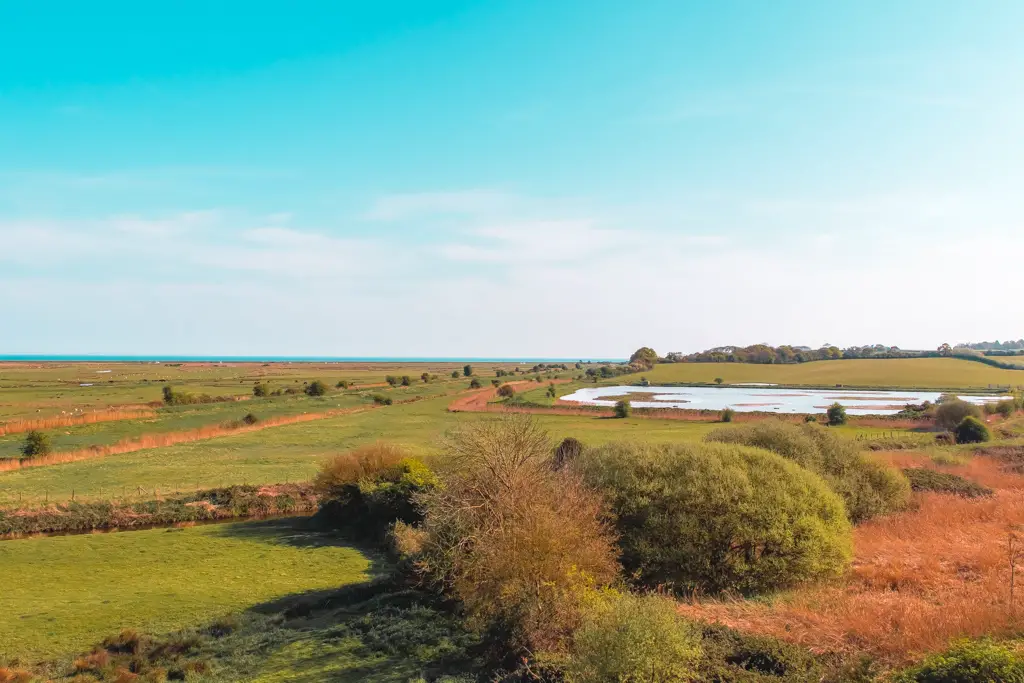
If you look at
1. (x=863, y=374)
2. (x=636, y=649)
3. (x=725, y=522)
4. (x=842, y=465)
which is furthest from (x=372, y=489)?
(x=863, y=374)

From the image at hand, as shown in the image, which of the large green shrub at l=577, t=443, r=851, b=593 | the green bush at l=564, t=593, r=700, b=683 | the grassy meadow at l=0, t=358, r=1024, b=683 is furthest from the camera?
the large green shrub at l=577, t=443, r=851, b=593

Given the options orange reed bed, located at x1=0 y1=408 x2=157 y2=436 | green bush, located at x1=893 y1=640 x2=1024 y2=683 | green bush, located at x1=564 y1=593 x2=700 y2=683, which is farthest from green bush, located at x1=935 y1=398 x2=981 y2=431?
orange reed bed, located at x1=0 y1=408 x2=157 y2=436

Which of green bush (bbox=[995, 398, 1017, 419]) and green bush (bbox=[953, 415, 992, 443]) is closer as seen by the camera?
green bush (bbox=[953, 415, 992, 443])

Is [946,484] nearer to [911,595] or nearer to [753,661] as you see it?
[911,595]

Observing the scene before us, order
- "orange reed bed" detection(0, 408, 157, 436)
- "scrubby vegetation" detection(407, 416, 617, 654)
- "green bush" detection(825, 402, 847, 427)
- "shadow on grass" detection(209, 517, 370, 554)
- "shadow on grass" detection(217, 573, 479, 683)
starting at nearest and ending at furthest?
1. "scrubby vegetation" detection(407, 416, 617, 654)
2. "shadow on grass" detection(217, 573, 479, 683)
3. "shadow on grass" detection(209, 517, 370, 554)
4. "orange reed bed" detection(0, 408, 157, 436)
5. "green bush" detection(825, 402, 847, 427)

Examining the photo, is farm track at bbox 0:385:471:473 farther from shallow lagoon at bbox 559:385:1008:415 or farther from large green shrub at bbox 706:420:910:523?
large green shrub at bbox 706:420:910:523

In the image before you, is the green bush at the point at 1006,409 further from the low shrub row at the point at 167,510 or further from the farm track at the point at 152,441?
the farm track at the point at 152,441
